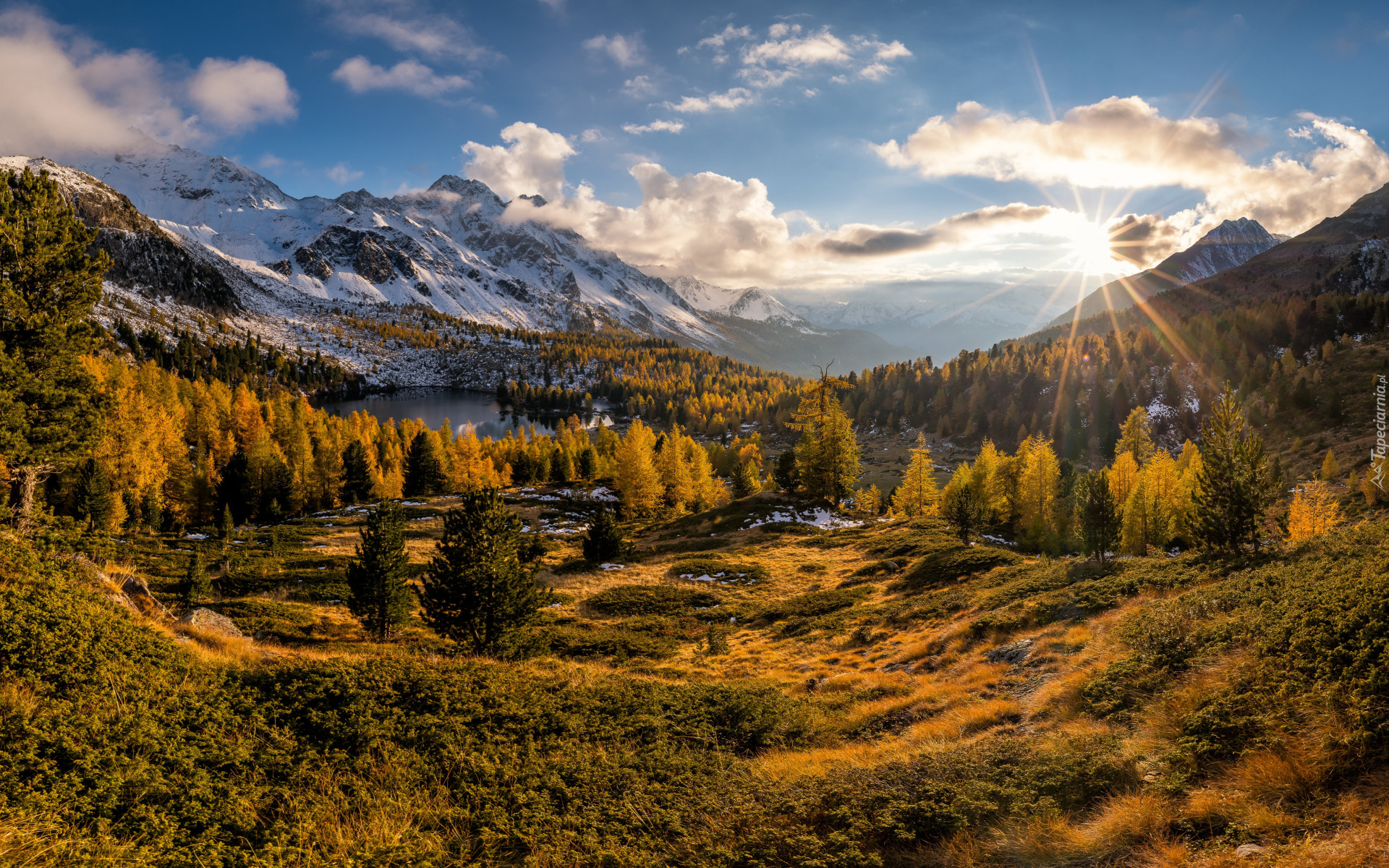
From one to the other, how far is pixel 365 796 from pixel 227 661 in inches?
278

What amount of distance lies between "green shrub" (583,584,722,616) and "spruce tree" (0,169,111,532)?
24943mm

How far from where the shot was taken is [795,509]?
206ft

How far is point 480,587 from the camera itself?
21375 mm

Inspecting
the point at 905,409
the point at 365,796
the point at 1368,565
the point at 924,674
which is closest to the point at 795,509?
the point at 924,674

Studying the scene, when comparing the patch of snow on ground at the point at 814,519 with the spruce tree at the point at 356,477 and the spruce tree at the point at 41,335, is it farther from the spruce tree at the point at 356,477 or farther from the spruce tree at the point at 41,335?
the spruce tree at the point at 356,477

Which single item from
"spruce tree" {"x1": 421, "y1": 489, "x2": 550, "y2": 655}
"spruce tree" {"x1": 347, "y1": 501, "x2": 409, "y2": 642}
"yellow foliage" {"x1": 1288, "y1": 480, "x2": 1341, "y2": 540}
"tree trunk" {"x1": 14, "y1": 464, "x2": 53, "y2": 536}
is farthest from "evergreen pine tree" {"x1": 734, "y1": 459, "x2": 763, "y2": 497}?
"tree trunk" {"x1": 14, "y1": 464, "x2": 53, "y2": 536}

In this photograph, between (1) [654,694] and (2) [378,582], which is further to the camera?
(2) [378,582]

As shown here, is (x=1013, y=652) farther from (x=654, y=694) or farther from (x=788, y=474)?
(x=788, y=474)

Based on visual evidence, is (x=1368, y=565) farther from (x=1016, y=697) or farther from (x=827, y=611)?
(x=827, y=611)

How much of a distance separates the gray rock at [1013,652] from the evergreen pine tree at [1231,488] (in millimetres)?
11635

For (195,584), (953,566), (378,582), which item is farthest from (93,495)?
(953,566)

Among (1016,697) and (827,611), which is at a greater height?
(1016,697)

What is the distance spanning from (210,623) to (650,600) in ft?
72.8

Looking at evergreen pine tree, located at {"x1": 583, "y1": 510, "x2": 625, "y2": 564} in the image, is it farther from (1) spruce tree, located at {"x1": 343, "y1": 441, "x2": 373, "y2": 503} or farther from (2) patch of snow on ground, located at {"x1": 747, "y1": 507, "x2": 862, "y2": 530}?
(1) spruce tree, located at {"x1": 343, "y1": 441, "x2": 373, "y2": 503}
